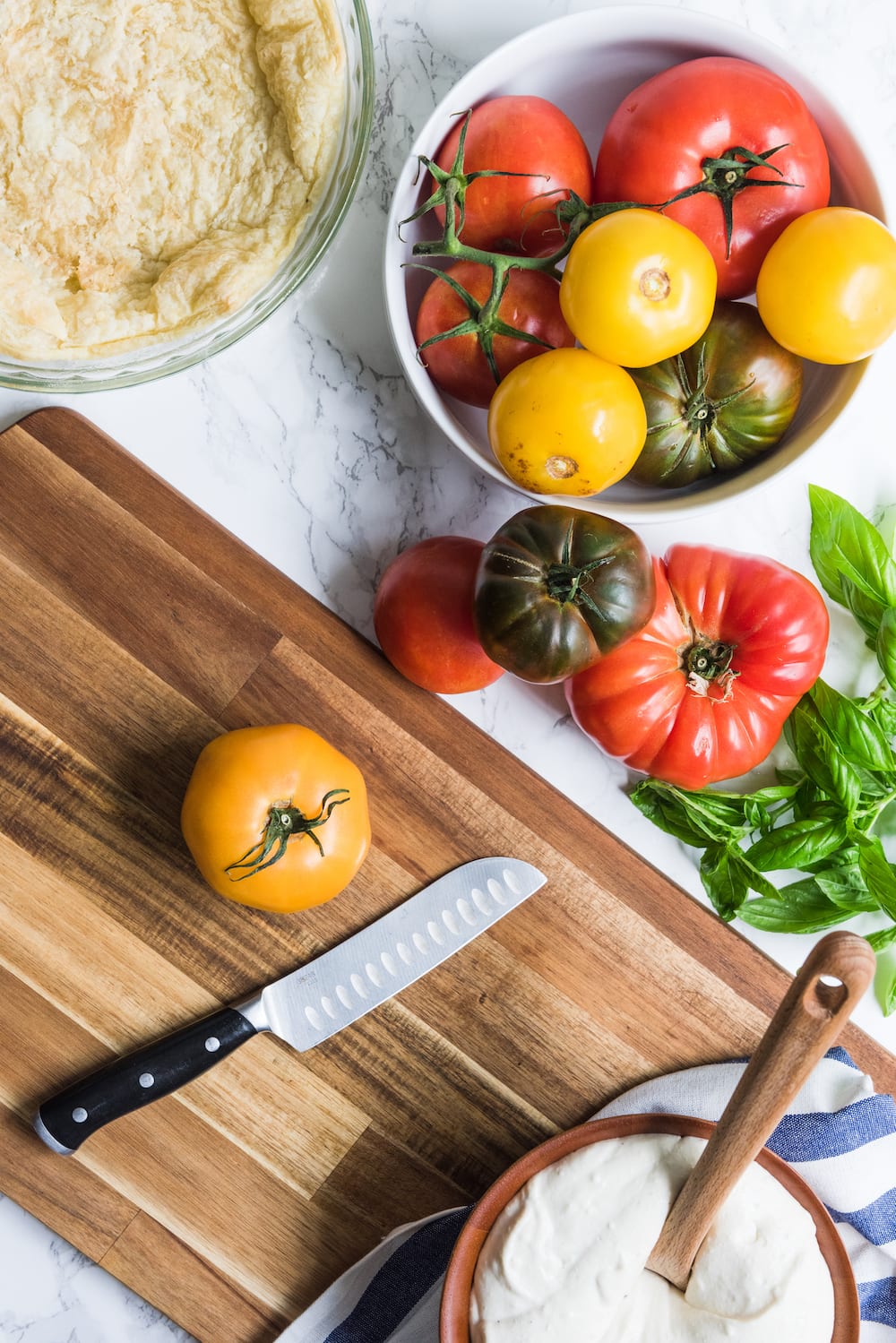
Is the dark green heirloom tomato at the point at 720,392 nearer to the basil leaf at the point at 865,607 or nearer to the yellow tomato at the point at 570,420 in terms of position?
the yellow tomato at the point at 570,420

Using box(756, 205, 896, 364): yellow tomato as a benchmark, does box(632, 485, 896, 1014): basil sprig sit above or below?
below

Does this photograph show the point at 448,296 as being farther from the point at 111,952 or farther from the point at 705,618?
the point at 111,952

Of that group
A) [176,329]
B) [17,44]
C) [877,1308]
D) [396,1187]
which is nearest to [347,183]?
[176,329]

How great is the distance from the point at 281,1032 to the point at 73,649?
0.44m

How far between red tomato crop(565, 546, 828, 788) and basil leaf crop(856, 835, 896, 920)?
0.48 ft

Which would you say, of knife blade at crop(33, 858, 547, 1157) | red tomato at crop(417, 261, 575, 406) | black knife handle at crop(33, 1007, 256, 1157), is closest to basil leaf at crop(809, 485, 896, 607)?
red tomato at crop(417, 261, 575, 406)

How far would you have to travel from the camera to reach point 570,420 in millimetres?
853

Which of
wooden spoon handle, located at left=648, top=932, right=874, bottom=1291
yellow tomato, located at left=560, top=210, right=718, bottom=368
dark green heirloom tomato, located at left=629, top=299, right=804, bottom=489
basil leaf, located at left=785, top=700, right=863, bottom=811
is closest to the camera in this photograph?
wooden spoon handle, located at left=648, top=932, right=874, bottom=1291

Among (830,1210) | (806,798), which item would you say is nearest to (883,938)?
(806,798)

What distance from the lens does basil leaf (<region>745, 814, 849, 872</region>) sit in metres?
1.04

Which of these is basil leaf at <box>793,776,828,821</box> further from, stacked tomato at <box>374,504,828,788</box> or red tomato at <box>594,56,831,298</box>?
red tomato at <box>594,56,831,298</box>

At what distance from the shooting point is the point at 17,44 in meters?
0.96

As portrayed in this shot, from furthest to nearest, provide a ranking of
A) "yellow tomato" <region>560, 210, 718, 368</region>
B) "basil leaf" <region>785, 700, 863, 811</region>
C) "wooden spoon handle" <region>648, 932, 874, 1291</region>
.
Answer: "basil leaf" <region>785, 700, 863, 811</region>
"yellow tomato" <region>560, 210, 718, 368</region>
"wooden spoon handle" <region>648, 932, 874, 1291</region>

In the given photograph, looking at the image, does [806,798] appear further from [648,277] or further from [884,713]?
[648,277]
